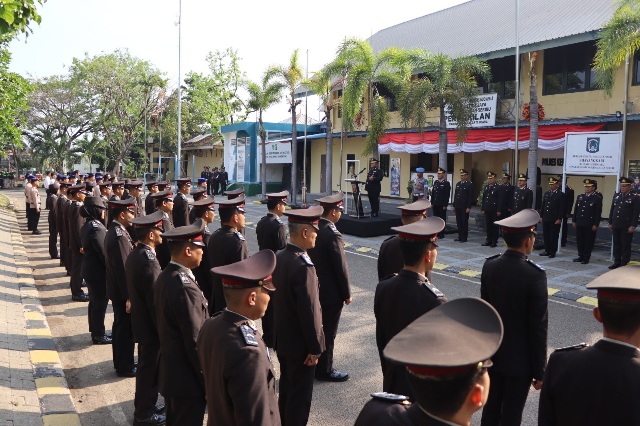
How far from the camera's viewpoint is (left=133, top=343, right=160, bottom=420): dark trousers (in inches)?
193

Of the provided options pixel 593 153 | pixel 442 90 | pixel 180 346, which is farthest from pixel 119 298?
pixel 442 90

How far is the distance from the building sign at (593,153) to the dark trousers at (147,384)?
1098cm

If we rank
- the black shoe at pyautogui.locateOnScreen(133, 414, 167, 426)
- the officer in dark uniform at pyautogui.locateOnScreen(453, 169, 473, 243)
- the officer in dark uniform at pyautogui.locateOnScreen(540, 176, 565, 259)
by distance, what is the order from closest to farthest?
1. the black shoe at pyautogui.locateOnScreen(133, 414, 167, 426)
2. the officer in dark uniform at pyautogui.locateOnScreen(540, 176, 565, 259)
3. the officer in dark uniform at pyautogui.locateOnScreen(453, 169, 473, 243)

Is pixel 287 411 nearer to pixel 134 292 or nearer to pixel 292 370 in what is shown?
pixel 292 370

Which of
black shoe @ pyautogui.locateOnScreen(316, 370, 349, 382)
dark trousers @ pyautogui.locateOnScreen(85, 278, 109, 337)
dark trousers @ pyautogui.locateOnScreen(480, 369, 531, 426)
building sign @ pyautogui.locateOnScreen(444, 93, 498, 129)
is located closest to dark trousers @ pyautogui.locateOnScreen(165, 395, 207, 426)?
dark trousers @ pyautogui.locateOnScreen(480, 369, 531, 426)

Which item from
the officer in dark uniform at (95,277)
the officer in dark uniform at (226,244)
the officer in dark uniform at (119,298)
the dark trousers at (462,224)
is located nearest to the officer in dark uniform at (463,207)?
the dark trousers at (462,224)

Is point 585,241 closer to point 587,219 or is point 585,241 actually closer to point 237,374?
point 587,219

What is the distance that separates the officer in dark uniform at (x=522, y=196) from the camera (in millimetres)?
13852

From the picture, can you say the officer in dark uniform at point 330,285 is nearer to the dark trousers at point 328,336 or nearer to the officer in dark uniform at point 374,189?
the dark trousers at point 328,336

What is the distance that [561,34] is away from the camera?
1675cm

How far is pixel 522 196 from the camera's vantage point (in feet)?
45.6

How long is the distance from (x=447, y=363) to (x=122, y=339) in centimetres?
514

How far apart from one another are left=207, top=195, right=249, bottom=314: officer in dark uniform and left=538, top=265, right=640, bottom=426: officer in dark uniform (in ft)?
13.9

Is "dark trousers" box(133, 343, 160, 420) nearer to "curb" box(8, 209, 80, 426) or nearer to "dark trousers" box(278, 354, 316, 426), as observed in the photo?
"curb" box(8, 209, 80, 426)
